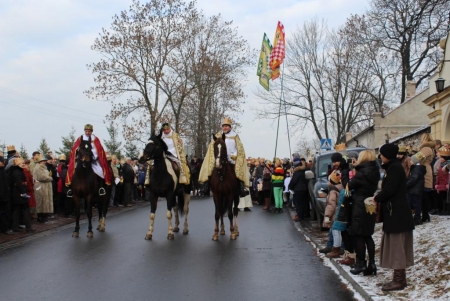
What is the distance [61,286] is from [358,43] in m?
40.5

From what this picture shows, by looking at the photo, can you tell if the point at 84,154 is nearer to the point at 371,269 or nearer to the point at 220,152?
the point at 220,152

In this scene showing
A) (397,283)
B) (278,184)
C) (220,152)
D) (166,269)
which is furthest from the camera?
(278,184)

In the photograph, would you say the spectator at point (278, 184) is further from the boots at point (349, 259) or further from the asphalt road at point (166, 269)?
the boots at point (349, 259)

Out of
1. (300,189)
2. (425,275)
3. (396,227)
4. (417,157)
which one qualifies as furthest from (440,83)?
(396,227)

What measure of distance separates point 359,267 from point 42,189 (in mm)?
11027

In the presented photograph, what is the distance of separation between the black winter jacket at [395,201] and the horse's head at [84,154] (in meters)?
8.14

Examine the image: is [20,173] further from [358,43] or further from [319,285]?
[358,43]

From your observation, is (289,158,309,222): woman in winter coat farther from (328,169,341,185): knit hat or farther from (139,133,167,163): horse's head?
(328,169,341,185): knit hat

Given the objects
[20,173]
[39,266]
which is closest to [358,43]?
[20,173]

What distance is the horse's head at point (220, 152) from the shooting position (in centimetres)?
1338

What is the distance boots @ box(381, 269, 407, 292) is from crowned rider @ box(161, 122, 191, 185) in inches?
305

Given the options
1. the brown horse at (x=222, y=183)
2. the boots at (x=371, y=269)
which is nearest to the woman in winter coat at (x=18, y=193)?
the brown horse at (x=222, y=183)

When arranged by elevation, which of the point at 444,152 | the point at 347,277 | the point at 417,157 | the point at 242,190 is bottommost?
the point at 347,277

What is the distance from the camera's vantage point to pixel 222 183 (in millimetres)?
13711
